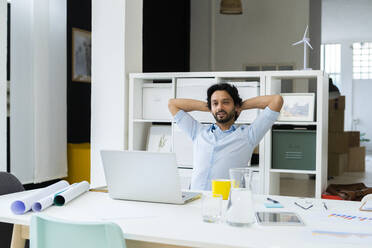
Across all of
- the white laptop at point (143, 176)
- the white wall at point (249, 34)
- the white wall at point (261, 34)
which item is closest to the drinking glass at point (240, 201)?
the white laptop at point (143, 176)

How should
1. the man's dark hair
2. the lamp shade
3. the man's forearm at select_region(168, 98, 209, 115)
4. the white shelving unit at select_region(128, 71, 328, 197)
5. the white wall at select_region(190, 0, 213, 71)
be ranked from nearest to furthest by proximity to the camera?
the man's dark hair, the man's forearm at select_region(168, 98, 209, 115), the white shelving unit at select_region(128, 71, 328, 197), the lamp shade, the white wall at select_region(190, 0, 213, 71)

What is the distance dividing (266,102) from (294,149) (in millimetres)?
685

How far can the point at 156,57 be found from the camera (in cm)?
836

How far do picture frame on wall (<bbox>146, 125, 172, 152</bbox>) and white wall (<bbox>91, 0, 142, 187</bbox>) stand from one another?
25cm

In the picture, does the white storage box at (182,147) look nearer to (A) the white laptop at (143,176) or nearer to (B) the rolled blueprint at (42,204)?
(A) the white laptop at (143,176)

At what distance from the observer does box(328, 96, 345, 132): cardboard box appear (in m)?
9.56

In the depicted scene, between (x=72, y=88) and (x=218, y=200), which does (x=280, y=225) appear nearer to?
(x=218, y=200)

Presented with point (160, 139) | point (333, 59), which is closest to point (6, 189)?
point (160, 139)

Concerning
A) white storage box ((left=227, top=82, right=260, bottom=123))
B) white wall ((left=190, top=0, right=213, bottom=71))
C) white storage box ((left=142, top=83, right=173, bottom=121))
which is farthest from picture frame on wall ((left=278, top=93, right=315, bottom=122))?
white wall ((left=190, top=0, right=213, bottom=71))

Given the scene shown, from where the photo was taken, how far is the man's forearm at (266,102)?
11.3ft

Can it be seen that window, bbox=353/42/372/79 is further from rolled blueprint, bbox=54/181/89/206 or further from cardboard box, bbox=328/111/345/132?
rolled blueprint, bbox=54/181/89/206

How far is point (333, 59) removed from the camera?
16.8 metres

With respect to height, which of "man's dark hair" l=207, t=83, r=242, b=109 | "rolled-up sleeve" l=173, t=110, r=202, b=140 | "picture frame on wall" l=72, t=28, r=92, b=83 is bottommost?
"rolled-up sleeve" l=173, t=110, r=202, b=140

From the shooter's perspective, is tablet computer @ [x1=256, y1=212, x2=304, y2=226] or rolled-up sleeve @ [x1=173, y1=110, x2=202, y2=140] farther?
rolled-up sleeve @ [x1=173, y1=110, x2=202, y2=140]
